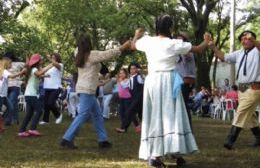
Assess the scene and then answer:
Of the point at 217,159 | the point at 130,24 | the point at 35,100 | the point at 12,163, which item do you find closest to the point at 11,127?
the point at 35,100

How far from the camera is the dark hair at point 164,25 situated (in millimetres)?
7148

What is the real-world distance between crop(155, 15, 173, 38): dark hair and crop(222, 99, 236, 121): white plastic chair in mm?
15772

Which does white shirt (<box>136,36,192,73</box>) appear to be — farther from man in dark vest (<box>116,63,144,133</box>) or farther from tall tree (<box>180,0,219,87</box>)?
tall tree (<box>180,0,219,87</box>)

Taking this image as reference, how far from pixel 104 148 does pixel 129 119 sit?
133 inches

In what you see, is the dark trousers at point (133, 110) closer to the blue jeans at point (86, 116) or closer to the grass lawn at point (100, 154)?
the grass lawn at point (100, 154)

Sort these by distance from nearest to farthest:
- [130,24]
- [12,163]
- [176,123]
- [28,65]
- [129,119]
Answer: [176,123]
[12,163]
[28,65]
[129,119]
[130,24]

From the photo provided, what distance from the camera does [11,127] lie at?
46.1 ft

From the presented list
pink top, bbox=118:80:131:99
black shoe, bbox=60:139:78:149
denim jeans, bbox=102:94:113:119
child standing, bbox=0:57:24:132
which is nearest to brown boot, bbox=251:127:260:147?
black shoe, bbox=60:139:78:149

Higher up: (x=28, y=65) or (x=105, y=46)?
(x=105, y=46)

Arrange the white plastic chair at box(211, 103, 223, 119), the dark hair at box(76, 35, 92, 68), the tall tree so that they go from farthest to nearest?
the tall tree
the white plastic chair at box(211, 103, 223, 119)
the dark hair at box(76, 35, 92, 68)

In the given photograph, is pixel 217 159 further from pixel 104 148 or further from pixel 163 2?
pixel 163 2

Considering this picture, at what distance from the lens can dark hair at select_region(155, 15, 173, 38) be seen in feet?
23.5

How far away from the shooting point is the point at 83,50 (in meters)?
9.06

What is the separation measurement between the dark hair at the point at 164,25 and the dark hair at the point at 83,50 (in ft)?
7.07
